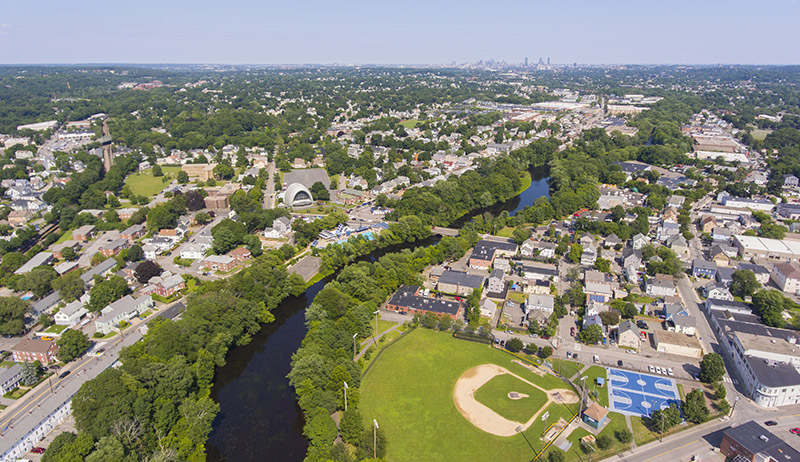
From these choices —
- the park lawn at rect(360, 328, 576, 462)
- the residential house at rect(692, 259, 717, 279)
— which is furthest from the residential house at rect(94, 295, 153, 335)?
the residential house at rect(692, 259, 717, 279)

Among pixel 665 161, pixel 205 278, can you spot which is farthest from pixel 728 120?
pixel 205 278

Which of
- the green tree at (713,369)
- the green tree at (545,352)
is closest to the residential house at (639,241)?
the green tree at (713,369)

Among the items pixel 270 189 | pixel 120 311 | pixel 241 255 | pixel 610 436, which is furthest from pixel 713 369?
pixel 270 189

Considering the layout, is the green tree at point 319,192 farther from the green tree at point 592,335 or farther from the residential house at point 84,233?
the green tree at point 592,335

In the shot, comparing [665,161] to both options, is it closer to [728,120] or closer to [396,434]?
[728,120]

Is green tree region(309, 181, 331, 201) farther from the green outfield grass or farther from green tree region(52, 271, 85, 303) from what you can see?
green tree region(52, 271, 85, 303)

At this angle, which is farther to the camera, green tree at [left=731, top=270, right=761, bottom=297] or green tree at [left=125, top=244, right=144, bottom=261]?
green tree at [left=125, top=244, right=144, bottom=261]
